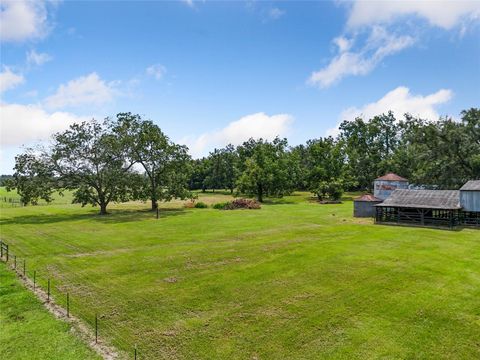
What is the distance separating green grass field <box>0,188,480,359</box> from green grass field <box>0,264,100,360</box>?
3.55 ft

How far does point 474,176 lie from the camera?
5097cm

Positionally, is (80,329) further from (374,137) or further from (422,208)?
(374,137)

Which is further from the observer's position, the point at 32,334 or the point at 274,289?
the point at 274,289

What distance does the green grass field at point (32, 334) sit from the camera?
38.9 ft

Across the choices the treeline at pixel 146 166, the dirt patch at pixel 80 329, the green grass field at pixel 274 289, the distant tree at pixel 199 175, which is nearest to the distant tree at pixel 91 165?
the treeline at pixel 146 166

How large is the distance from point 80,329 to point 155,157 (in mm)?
41688

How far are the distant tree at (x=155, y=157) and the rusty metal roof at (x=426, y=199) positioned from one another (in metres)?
30.1

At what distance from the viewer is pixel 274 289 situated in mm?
17594

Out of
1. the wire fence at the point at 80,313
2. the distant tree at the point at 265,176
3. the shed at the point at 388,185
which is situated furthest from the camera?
the distant tree at the point at 265,176

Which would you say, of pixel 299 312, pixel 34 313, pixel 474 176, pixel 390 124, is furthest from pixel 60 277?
pixel 390 124

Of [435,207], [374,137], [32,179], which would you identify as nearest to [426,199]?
[435,207]

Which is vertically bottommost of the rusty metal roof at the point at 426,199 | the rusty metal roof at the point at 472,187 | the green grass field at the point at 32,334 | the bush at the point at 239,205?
the green grass field at the point at 32,334

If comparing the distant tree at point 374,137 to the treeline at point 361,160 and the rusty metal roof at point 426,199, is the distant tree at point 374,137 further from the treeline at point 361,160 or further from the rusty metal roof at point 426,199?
the rusty metal roof at point 426,199

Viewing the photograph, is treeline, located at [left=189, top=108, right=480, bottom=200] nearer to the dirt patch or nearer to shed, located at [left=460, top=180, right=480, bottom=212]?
shed, located at [left=460, top=180, right=480, bottom=212]
